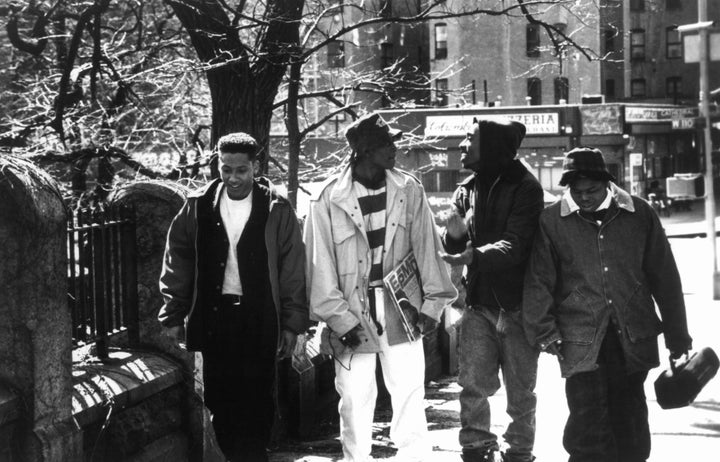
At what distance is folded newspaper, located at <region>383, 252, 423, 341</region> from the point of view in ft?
18.1

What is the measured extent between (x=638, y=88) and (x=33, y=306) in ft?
193

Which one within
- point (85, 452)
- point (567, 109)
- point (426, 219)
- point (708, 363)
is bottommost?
point (85, 452)

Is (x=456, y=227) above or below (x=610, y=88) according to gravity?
below

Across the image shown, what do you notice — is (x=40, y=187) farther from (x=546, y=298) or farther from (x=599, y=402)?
(x=599, y=402)

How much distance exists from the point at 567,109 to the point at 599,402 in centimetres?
3492

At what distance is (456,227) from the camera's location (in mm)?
5836

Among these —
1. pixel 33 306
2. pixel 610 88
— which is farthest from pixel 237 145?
pixel 610 88

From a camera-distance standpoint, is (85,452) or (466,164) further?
(466,164)

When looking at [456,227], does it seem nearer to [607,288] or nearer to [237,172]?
[607,288]

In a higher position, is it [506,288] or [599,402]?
[506,288]

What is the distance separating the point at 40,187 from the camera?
16.6ft

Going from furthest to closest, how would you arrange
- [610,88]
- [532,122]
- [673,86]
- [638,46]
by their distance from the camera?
[673,86], [638,46], [610,88], [532,122]

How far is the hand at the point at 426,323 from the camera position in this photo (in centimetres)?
562

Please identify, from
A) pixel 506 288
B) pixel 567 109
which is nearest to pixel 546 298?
pixel 506 288
